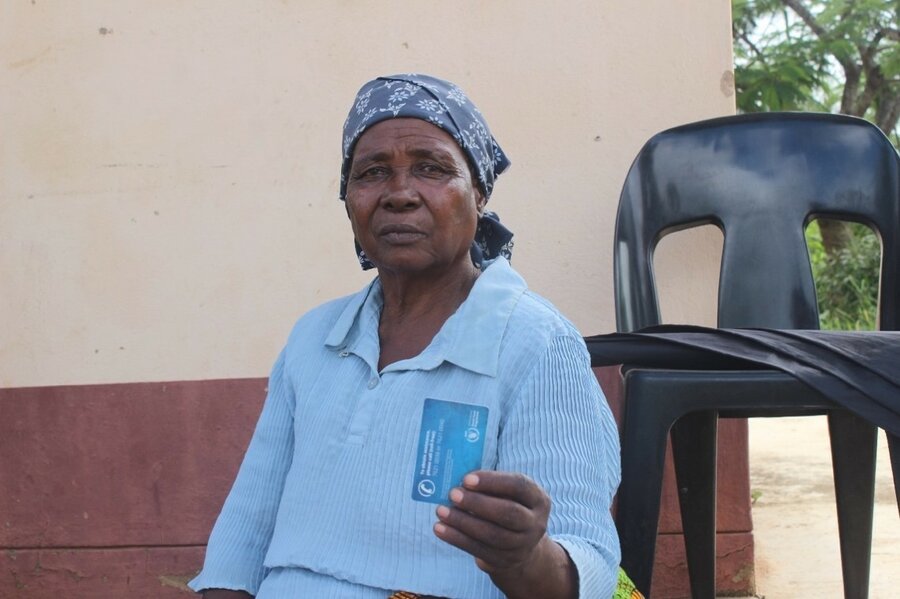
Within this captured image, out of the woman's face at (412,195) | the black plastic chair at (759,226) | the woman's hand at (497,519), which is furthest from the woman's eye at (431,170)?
the black plastic chair at (759,226)

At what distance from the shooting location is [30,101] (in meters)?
3.14

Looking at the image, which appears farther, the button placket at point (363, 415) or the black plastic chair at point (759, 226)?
the black plastic chair at point (759, 226)

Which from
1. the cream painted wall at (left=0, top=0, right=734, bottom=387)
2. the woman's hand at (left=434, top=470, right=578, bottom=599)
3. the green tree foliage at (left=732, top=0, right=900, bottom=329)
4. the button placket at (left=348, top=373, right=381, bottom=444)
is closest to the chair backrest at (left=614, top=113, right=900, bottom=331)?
the cream painted wall at (left=0, top=0, right=734, bottom=387)

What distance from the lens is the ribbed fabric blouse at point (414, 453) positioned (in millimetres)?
1543

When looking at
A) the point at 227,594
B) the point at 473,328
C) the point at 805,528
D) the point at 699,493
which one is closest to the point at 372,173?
the point at 473,328

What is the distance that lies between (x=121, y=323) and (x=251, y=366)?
404 mm

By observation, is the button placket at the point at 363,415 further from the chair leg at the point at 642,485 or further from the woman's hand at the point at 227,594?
the chair leg at the point at 642,485

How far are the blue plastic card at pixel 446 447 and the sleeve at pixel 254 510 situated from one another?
0.49 metres

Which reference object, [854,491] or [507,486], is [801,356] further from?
[507,486]

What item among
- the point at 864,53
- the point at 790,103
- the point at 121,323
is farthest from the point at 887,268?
the point at 864,53

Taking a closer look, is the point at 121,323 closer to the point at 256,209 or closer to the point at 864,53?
the point at 256,209

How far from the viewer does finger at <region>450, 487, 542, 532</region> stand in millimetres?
1172

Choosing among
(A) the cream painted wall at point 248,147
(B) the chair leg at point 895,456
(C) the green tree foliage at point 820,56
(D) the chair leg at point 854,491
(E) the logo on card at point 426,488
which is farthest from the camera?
(C) the green tree foliage at point 820,56

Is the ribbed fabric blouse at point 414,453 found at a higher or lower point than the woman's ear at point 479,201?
lower
